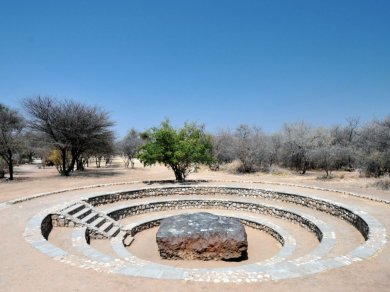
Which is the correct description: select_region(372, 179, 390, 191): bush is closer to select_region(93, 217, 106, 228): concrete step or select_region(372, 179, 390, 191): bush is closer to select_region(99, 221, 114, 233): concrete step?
select_region(99, 221, 114, 233): concrete step

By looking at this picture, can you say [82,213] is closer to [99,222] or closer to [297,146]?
[99,222]

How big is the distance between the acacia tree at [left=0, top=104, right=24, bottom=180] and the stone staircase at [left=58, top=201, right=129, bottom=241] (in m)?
16.2

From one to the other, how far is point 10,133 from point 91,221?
1942cm

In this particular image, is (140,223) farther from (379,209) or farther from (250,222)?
(379,209)

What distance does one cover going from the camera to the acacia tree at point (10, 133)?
2739 cm

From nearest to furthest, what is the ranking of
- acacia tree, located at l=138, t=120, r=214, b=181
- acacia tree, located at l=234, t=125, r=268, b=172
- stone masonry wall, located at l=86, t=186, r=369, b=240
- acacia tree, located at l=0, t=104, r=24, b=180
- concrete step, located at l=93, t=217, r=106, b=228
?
concrete step, located at l=93, t=217, r=106, b=228 → stone masonry wall, located at l=86, t=186, r=369, b=240 → acacia tree, located at l=138, t=120, r=214, b=181 → acacia tree, located at l=0, t=104, r=24, b=180 → acacia tree, located at l=234, t=125, r=268, b=172

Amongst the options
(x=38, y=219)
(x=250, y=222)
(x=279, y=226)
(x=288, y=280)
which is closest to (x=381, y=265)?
(x=288, y=280)

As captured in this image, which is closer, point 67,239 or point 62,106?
point 67,239

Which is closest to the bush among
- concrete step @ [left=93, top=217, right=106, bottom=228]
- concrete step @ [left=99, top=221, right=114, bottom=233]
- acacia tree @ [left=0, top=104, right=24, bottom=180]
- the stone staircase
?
the stone staircase

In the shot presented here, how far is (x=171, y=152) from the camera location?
22203 mm

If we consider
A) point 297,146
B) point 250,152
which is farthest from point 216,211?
→ point 297,146

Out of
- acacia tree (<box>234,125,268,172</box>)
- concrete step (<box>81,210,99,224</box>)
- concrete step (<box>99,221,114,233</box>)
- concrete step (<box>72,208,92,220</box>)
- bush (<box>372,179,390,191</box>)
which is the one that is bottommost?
concrete step (<box>99,221,114,233</box>)

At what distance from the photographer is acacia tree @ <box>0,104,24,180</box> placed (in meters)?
27.4

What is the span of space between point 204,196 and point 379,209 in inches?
382
